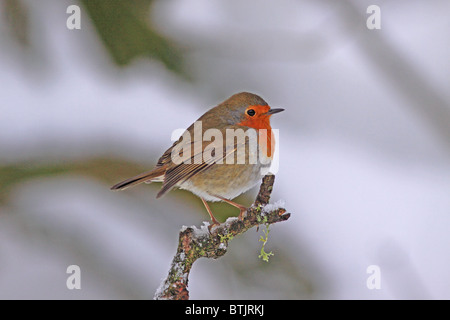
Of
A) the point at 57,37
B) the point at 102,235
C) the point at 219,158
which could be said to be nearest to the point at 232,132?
the point at 219,158

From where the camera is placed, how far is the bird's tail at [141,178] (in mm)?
3283

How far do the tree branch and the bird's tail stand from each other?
2.54 ft

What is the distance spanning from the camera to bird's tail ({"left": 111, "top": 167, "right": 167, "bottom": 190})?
129 inches

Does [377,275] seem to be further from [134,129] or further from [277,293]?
[134,129]

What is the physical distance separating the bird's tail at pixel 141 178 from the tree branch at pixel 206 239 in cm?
77

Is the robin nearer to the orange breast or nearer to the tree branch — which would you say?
the orange breast

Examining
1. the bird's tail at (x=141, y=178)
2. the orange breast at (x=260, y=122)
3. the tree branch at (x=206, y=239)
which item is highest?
the orange breast at (x=260, y=122)

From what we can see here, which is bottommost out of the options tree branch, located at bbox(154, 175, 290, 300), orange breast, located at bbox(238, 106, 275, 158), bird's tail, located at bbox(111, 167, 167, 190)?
tree branch, located at bbox(154, 175, 290, 300)

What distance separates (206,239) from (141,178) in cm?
96

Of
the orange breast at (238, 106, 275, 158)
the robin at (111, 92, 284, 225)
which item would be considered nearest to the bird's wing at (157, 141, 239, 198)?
the robin at (111, 92, 284, 225)

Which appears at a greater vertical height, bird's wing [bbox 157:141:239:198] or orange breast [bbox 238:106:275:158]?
orange breast [bbox 238:106:275:158]

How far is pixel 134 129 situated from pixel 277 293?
209 centimetres

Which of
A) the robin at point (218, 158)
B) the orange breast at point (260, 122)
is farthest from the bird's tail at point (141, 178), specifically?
the orange breast at point (260, 122)

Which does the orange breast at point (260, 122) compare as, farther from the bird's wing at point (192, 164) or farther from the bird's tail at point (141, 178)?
the bird's tail at point (141, 178)
